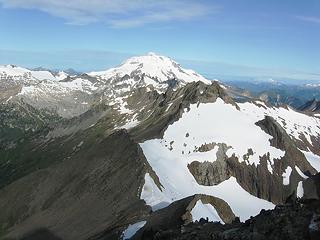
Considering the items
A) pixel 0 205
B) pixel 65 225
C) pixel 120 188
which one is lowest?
pixel 0 205

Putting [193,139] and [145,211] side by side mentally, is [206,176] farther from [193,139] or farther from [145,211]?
[145,211]

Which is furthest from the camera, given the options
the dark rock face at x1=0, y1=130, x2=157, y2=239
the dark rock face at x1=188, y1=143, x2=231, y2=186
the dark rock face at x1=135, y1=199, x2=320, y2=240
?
the dark rock face at x1=188, y1=143, x2=231, y2=186

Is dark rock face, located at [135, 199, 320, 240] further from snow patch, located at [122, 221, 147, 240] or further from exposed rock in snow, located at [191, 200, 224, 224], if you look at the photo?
exposed rock in snow, located at [191, 200, 224, 224]

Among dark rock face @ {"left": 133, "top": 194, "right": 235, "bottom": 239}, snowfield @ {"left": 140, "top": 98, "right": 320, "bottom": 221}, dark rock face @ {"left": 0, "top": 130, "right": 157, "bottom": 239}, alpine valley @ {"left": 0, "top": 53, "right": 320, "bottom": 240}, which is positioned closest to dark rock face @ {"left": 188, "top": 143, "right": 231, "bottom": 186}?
alpine valley @ {"left": 0, "top": 53, "right": 320, "bottom": 240}

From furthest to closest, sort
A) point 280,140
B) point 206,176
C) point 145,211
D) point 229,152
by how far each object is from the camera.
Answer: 1. point 280,140
2. point 229,152
3. point 206,176
4. point 145,211

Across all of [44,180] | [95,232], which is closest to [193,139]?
[44,180]

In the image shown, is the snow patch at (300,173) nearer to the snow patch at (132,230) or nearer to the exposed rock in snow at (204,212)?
the exposed rock in snow at (204,212)

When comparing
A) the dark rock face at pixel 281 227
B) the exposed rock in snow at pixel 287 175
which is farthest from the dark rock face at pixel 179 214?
the exposed rock in snow at pixel 287 175

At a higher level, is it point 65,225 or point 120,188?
point 120,188

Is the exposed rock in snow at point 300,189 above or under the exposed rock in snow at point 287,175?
under
